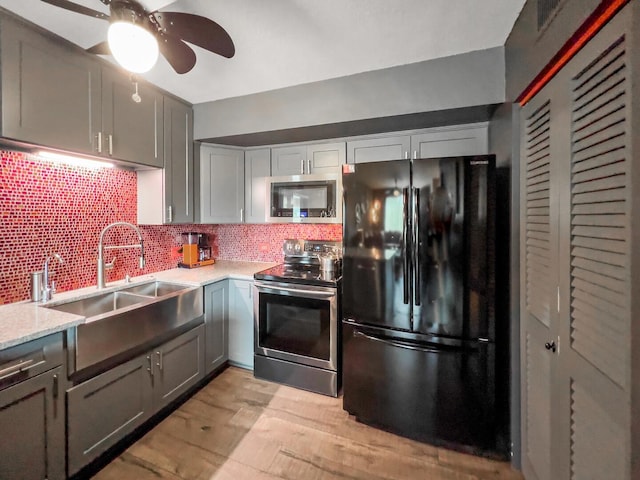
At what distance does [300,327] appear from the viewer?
2.29 m

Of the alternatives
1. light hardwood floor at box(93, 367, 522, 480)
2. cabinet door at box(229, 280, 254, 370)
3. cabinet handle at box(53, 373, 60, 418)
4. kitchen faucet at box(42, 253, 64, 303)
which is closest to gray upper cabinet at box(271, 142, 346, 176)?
cabinet door at box(229, 280, 254, 370)

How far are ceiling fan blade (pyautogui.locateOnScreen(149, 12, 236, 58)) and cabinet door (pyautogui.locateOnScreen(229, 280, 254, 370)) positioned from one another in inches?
71.1

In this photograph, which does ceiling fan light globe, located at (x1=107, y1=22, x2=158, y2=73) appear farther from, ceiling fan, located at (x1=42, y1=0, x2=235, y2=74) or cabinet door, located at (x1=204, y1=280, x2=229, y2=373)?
cabinet door, located at (x1=204, y1=280, x2=229, y2=373)

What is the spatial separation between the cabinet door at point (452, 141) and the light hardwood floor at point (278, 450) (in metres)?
2.05

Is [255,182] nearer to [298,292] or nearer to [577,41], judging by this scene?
[298,292]

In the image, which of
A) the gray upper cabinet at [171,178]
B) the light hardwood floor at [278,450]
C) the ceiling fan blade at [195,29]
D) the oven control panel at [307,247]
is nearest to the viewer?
the ceiling fan blade at [195,29]

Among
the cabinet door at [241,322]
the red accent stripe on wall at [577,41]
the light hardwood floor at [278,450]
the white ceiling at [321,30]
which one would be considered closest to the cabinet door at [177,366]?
the light hardwood floor at [278,450]

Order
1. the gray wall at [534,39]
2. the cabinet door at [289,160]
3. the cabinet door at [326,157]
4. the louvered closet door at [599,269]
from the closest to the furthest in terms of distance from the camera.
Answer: the louvered closet door at [599,269] → the gray wall at [534,39] → the cabinet door at [326,157] → the cabinet door at [289,160]

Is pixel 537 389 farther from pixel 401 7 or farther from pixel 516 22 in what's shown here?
pixel 401 7

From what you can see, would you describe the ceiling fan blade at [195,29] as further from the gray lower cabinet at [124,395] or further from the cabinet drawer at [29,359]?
the gray lower cabinet at [124,395]

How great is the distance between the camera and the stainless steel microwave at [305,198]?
2.39m

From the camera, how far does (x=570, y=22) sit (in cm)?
98

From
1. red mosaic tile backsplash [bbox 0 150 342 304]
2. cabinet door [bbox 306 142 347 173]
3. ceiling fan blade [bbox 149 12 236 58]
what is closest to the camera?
ceiling fan blade [bbox 149 12 236 58]

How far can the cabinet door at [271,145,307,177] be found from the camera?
2.61 metres
